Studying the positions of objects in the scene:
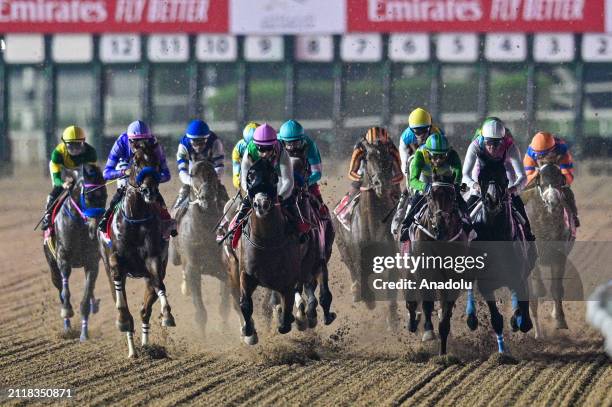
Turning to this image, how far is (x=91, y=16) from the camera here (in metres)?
33.2

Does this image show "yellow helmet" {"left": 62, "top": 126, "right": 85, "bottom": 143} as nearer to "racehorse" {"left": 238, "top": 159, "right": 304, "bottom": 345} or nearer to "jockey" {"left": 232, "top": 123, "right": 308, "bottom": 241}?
"jockey" {"left": 232, "top": 123, "right": 308, "bottom": 241}

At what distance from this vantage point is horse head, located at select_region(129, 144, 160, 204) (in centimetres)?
1290

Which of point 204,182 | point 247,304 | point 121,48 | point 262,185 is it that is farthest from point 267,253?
point 121,48

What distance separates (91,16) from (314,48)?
5.38 meters

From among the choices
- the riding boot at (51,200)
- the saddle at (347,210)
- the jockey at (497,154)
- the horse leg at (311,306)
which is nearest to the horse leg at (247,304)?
the horse leg at (311,306)

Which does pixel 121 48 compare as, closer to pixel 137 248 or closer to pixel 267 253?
pixel 137 248

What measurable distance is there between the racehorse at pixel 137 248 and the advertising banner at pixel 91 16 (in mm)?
19535

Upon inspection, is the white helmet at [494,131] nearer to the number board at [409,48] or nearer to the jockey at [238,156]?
the jockey at [238,156]

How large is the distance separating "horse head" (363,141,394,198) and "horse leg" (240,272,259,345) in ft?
8.25

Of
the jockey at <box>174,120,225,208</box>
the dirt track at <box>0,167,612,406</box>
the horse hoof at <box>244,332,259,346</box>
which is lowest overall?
the dirt track at <box>0,167,612,406</box>

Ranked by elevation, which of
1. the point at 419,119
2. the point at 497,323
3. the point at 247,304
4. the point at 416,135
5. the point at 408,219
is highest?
the point at 419,119

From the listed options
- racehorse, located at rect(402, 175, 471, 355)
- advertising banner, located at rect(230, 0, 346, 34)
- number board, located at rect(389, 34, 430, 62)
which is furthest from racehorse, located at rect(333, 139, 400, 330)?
number board, located at rect(389, 34, 430, 62)

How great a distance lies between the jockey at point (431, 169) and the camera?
12.9 m

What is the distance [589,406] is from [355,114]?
22.3 metres
